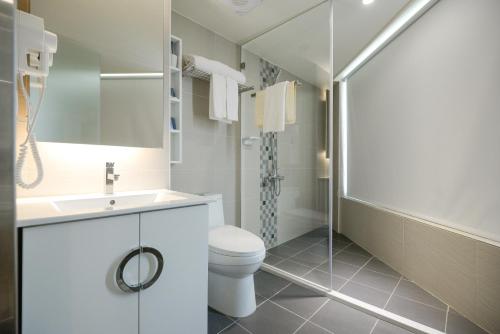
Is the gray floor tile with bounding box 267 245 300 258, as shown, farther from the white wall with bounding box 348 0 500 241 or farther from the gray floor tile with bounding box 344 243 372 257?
the white wall with bounding box 348 0 500 241

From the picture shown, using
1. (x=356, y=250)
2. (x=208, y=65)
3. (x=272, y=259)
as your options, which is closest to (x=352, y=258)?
(x=356, y=250)

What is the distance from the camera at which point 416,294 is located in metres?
1.74

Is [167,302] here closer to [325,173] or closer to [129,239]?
[129,239]

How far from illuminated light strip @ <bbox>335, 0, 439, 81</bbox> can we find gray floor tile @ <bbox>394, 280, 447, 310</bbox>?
215 cm

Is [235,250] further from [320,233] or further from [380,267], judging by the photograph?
[380,267]

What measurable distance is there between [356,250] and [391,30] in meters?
2.21

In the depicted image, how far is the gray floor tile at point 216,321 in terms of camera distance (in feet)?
4.60

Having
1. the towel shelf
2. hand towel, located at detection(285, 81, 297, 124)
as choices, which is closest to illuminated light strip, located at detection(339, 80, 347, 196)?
hand towel, located at detection(285, 81, 297, 124)

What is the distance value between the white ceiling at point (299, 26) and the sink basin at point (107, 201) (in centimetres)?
148

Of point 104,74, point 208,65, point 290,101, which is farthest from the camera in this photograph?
point 290,101

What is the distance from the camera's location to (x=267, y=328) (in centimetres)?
140

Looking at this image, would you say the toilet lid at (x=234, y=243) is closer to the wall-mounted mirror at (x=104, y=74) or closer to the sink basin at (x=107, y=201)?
the sink basin at (x=107, y=201)

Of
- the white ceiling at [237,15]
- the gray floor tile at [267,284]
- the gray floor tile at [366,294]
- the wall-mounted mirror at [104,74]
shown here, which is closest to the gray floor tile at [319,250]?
the gray floor tile at [366,294]

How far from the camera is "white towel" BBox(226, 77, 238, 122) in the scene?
1980 mm
